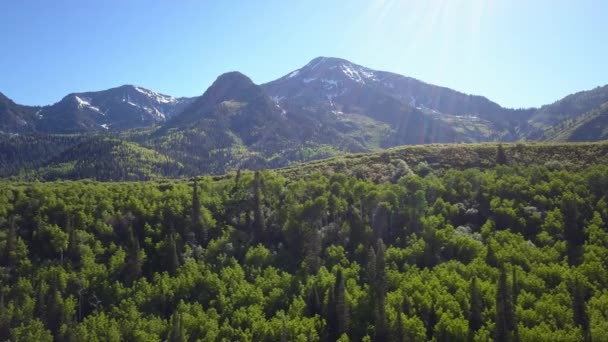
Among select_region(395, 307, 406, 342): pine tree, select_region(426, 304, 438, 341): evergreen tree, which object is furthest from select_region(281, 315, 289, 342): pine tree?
select_region(426, 304, 438, 341): evergreen tree

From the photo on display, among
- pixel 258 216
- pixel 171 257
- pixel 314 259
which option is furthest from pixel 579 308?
pixel 171 257

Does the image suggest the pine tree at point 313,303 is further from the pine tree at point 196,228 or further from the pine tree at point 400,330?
the pine tree at point 196,228

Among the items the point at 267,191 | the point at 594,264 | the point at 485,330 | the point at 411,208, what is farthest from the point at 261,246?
the point at 594,264

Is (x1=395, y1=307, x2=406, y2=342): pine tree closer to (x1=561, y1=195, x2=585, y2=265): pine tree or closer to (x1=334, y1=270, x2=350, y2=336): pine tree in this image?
(x1=334, y1=270, x2=350, y2=336): pine tree

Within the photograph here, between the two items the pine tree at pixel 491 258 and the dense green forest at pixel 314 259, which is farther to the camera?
the pine tree at pixel 491 258

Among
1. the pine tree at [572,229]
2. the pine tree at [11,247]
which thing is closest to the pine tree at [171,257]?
the pine tree at [11,247]

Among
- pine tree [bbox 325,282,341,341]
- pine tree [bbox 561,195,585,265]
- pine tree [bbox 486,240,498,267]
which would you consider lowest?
pine tree [bbox 325,282,341,341]

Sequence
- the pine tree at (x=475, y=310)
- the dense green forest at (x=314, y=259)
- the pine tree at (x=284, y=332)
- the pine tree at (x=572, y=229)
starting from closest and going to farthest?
1. the pine tree at (x=284, y=332)
2. the pine tree at (x=475, y=310)
3. the dense green forest at (x=314, y=259)
4. the pine tree at (x=572, y=229)
